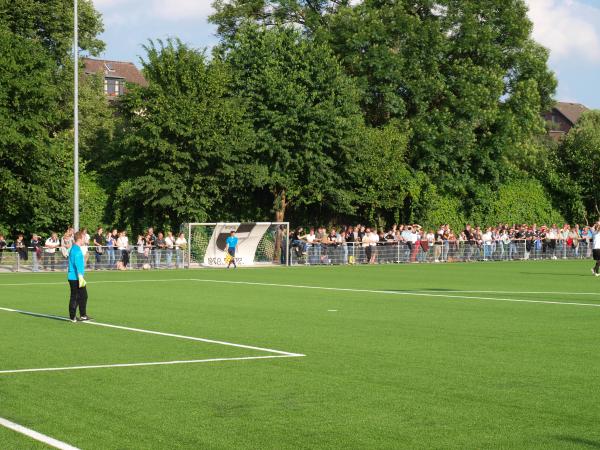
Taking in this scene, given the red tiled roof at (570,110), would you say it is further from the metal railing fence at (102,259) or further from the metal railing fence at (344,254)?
the metal railing fence at (102,259)

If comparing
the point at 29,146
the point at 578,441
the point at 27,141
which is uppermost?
the point at 27,141

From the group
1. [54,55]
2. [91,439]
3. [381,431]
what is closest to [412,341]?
[381,431]

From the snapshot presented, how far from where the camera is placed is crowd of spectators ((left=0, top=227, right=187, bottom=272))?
1619 inches

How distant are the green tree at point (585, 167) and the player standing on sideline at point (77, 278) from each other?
178ft

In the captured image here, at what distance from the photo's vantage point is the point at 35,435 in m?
8.76

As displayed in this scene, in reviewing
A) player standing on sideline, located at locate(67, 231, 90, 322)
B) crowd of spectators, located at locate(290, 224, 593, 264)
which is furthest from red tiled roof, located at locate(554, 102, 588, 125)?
player standing on sideline, located at locate(67, 231, 90, 322)

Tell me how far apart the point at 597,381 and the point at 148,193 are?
36499 millimetres

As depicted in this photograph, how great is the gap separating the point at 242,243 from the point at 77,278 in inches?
1097

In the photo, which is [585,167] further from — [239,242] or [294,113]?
[239,242]

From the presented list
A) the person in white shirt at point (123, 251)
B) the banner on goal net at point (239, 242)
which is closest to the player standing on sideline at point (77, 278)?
the person in white shirt at point (123, 251)

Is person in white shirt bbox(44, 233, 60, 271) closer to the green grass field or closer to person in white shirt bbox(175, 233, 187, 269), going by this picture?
person in white shirt bbox(175, 233, 187, 269)

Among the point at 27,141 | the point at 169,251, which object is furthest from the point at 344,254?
the point at 27,141

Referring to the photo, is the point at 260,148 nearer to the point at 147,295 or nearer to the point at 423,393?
the point at 147,295

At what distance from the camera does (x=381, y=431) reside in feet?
29.3
